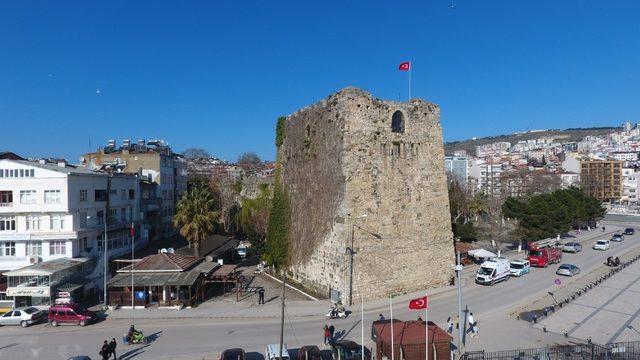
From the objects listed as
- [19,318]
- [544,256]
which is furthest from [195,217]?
[544,256]

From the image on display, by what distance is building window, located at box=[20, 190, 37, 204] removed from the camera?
31688 millimetres

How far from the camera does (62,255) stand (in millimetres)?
31547

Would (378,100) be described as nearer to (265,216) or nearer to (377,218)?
(377,218)

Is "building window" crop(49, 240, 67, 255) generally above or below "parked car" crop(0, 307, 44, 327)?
above

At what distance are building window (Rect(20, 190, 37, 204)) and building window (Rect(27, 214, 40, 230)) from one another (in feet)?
3.58

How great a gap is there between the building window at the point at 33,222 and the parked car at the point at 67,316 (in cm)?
1016

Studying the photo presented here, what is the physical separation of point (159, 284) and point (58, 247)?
10.7m

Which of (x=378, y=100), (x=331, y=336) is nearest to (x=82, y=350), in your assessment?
(x=331, y=336)

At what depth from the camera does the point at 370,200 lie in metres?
28.1

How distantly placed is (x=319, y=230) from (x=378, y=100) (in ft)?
32.2

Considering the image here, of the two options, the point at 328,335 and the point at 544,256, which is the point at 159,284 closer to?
the point at 328,335

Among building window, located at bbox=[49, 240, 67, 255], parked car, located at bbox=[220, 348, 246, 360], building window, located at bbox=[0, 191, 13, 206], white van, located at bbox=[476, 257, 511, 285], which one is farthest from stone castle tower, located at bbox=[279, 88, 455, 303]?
building window, located at bbox=[0, 191, 13, 206]

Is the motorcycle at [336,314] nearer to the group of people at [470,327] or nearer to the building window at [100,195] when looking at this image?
the group of people at [470,327]

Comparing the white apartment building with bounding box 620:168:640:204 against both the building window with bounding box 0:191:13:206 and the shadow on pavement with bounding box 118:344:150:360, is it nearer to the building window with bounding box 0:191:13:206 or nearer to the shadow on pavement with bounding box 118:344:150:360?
the shadow on pavement with bounding box 118:344:150:360
